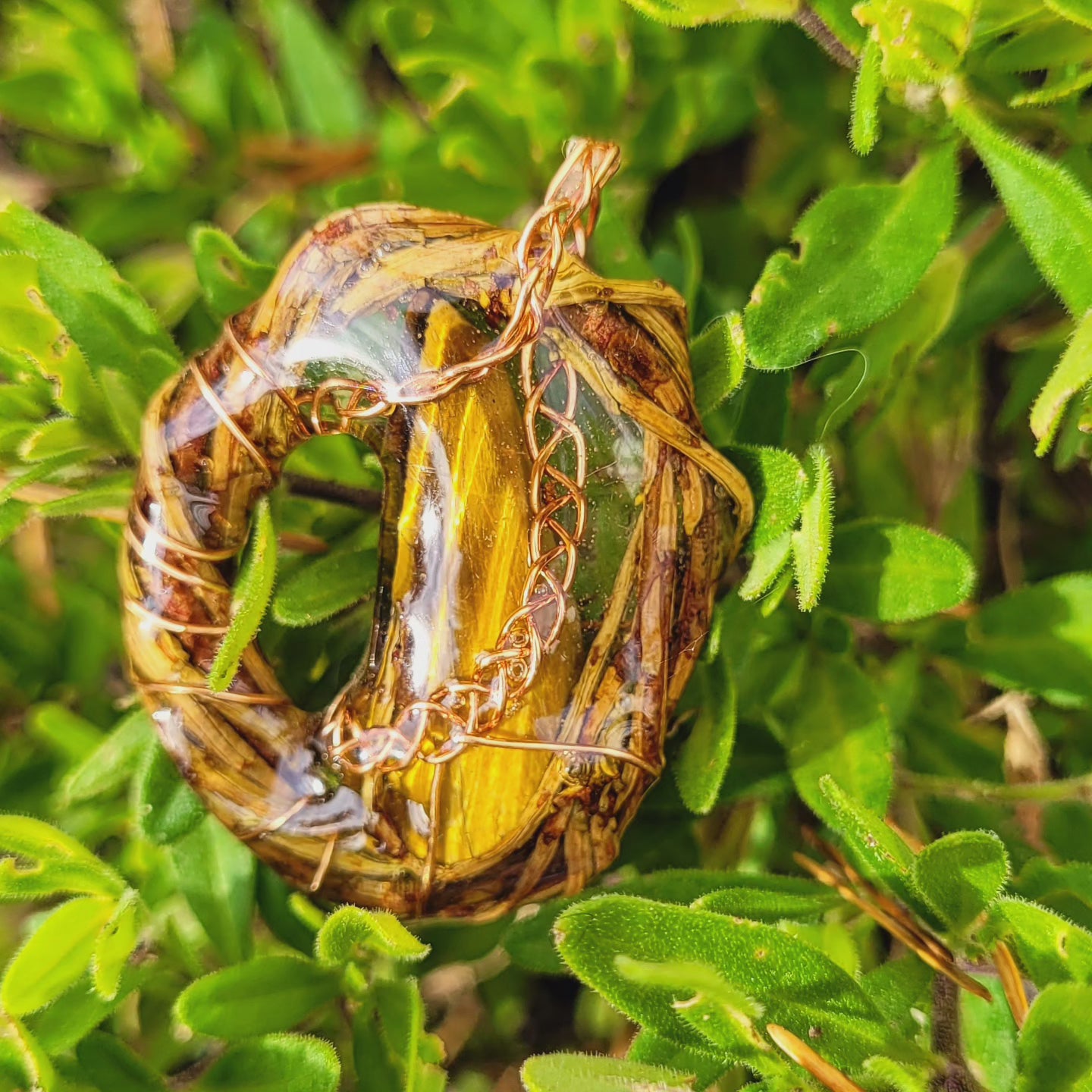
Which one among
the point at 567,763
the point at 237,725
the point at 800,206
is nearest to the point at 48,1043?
the point at 237,725

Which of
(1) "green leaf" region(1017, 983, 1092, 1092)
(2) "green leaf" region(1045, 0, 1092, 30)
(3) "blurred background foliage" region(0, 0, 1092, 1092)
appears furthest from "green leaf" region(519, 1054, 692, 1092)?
(2) "green leaf" region(1045, 0, 1092, 30)

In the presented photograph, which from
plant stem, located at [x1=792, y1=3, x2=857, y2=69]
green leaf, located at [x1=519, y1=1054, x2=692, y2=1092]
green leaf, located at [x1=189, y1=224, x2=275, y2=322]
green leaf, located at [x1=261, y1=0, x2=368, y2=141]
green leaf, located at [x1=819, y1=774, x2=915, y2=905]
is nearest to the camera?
green leaf, located at [x1=519, y1=1054, x2=692, y2=1092]

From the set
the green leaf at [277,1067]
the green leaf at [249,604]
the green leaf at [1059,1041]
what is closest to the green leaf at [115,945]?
the green leaf at [277,1067]

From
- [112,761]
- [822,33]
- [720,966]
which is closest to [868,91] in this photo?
[822,33]

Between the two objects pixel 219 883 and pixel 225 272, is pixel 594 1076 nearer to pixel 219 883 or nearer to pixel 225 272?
pixel 219 883

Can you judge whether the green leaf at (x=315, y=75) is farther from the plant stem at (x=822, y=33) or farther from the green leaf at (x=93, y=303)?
the plant stem at (x=822, y=33)

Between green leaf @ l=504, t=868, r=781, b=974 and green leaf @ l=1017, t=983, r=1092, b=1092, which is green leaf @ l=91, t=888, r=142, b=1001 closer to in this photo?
green leaf @ l=504, t=868, r=781, b=974
